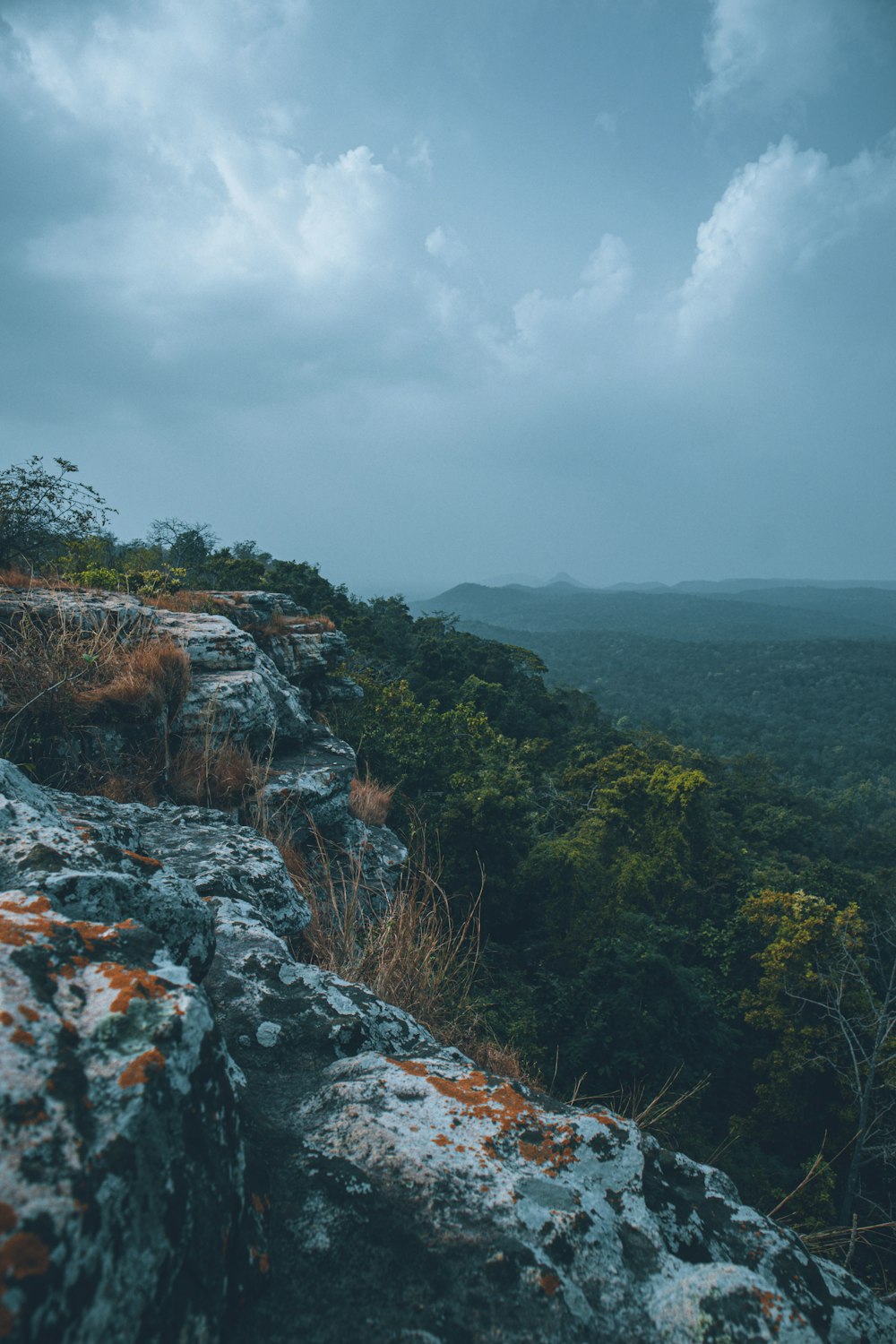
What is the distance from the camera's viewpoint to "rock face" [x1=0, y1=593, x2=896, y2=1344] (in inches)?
36.3

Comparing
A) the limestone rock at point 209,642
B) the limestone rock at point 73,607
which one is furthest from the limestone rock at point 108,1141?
the limestone rock at point 209,642

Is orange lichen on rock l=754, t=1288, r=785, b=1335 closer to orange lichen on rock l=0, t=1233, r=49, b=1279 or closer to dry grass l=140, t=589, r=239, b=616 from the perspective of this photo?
orange lichen on rock l=0, t=1233, r=49, b=1279

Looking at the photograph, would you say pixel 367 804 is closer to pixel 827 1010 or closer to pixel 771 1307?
pixel 771 1307

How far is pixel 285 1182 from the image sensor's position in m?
1.35

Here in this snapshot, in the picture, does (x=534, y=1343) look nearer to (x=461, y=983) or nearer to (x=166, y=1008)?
(x=166, y=1008)

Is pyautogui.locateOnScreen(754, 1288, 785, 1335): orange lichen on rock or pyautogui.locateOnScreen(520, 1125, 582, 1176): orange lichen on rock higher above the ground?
pyautogui.locateOnScreen(754, 1288, 785, 1335): orange lichen on rock

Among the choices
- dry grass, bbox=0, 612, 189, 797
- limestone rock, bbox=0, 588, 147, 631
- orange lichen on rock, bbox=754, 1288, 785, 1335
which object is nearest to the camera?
orange lichen on rock, bbox=754, 1288, 785, 1335

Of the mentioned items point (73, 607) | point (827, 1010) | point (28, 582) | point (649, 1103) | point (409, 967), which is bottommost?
point (827, 1010)

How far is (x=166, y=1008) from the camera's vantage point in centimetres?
121

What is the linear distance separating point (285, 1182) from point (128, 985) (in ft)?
1.99

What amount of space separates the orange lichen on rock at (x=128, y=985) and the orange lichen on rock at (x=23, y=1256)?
1.34 ft

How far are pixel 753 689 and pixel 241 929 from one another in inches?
4375

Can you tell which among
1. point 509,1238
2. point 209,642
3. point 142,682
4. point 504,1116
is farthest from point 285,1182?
point 209,642

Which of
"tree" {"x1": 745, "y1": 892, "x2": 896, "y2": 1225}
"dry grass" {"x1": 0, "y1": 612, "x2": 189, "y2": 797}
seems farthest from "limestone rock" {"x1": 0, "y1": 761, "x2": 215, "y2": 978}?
"tree" {"x1": 745, "y1": 892, "x2": 896, "y2": 1225}
